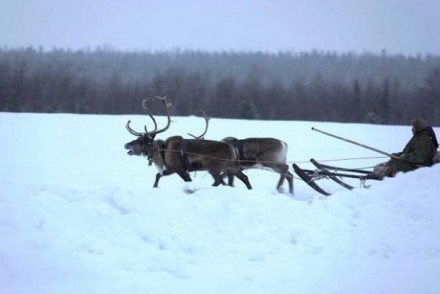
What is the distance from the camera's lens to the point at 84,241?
6.21 metres

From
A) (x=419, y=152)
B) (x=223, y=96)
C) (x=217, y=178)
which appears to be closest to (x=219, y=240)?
(x=217, y=178)

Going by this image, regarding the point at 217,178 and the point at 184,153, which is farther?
the point at 184,153

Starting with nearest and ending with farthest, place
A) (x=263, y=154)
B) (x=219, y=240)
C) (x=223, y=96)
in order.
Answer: (x=219, y=240), (x=263, y=154), (x=223, y=96)

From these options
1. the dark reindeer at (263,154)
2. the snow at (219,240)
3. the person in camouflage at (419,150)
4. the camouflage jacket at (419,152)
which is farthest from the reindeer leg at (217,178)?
the camouflage jacket at (419,152)

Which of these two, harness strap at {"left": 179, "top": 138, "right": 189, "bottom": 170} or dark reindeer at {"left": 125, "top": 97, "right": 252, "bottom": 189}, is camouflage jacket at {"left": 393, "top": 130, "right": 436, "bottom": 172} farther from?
harness strap at {"left": 179, "top": 138, "right": 189, "bottom": 170}

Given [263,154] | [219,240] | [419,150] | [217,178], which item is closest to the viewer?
[219,240]

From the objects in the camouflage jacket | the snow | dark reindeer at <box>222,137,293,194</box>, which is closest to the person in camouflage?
the camouflage jacket

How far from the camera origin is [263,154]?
12.5 meters

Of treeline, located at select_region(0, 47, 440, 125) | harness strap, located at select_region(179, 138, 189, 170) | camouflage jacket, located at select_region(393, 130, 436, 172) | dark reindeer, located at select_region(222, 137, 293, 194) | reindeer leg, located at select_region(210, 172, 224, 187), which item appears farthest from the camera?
treeline, located at select_region(0, 47, 440, 125)

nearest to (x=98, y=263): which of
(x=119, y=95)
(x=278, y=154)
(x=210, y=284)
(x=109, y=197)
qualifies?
(x=210, y=284)

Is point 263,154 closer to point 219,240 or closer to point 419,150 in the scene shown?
point 419,150

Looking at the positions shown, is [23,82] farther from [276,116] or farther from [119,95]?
[276,116]

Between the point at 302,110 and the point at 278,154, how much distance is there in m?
64.8

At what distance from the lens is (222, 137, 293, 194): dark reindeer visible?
12266 mm
